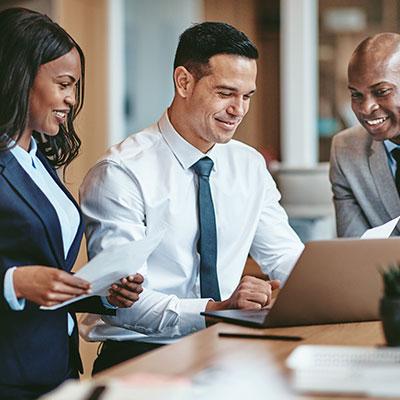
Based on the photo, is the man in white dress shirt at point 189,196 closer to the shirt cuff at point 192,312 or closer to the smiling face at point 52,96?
the shirt cuff at point 192,312

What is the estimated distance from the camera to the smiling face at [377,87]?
2.71 metres

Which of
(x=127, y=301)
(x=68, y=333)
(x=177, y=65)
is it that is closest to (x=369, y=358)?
(x=127, y=301)

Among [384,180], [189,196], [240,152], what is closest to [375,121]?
[384,180]

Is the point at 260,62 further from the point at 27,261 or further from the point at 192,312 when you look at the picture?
the point at 27,261

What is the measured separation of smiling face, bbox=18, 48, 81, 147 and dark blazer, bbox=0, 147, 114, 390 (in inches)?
4.5

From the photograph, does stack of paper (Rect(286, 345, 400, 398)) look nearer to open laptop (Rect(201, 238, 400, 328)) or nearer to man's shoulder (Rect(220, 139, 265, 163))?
open laptop (Rect(201, 238, 400, 328))

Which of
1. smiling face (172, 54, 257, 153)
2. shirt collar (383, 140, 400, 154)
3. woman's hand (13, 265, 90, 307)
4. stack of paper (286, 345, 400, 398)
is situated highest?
smiling face (172, 54, 257, 153)

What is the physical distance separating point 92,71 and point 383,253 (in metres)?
6.14

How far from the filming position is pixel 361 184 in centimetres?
287

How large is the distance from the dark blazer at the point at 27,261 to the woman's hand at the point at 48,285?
0.24 ft

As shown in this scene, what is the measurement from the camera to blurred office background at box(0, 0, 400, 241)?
7207 millimetres

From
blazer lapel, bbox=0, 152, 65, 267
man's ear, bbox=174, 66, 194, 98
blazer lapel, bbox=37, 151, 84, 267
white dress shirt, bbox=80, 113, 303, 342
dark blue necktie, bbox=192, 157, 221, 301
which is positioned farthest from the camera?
man's ear, bbox=174, 66, 194, 98

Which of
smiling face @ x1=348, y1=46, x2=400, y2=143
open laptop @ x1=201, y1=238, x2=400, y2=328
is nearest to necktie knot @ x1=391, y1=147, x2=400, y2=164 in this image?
smiling face @ x1=348, y1=46, x2=400, y2=143

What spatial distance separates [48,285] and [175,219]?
707 mm
